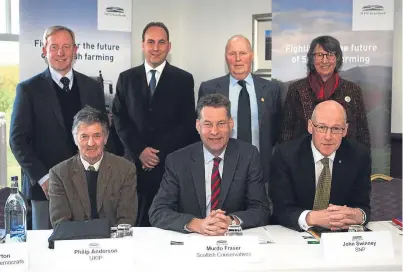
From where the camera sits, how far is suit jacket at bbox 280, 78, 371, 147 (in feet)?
11.8

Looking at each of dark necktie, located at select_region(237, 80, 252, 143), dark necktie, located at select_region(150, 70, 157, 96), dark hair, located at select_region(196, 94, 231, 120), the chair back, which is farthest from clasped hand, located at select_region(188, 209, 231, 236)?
dark necktie, located at select_region(150, 70, 157, 96)

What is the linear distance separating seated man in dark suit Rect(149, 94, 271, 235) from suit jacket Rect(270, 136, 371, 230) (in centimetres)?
11

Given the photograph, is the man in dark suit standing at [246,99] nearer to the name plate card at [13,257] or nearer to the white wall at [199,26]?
the white wall at [199,26]

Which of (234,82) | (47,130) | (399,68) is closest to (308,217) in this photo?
(234,82)

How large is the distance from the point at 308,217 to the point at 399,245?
0.41 metres

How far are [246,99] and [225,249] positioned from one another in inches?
70.2

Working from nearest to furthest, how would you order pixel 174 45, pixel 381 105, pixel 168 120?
pixel 168 120 < pixel 381 105 < pixel 174 45

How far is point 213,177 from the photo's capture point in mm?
2695

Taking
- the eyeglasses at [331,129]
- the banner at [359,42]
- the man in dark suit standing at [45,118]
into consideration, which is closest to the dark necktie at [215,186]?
the eyeglasses at [331,129]

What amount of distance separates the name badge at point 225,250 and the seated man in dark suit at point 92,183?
0.76 metres

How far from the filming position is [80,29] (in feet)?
14.4

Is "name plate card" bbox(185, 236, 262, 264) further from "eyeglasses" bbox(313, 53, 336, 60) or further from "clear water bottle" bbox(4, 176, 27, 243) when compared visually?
"eyeglasses" bbox(313, 53, 336, 60)

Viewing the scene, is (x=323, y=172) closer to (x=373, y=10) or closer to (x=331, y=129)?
(x=331, y=129)

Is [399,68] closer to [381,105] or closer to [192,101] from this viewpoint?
[381,105]
